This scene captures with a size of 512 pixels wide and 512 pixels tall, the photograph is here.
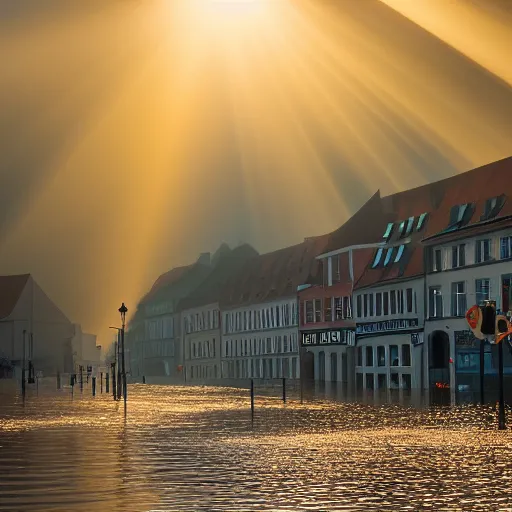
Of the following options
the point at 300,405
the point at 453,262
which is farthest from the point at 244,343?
the point at 300,405

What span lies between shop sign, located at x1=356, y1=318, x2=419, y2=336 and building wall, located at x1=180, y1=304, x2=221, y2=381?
56.2 meters

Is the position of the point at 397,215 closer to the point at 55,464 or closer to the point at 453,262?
the point at 453,262

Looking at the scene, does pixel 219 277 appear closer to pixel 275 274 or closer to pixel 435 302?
pixel 275 274

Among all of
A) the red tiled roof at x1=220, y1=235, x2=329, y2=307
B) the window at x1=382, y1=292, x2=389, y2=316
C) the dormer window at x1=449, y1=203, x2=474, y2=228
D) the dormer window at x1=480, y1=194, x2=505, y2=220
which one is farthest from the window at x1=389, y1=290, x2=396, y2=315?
the red tiled roof at x1=220, y1=235, x2=329, y2=307

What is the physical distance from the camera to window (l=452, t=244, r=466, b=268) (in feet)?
274

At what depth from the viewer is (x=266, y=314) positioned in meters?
139

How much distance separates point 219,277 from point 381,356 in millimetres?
81539

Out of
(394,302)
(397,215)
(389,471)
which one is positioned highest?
(397,215)

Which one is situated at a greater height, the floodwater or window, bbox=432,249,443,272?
window, bbox=432,249,443,272

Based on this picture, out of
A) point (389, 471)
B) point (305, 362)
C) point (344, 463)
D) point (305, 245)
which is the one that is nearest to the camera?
point (389, 471)

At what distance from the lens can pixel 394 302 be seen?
95.8 m

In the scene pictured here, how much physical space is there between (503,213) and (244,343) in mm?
68856

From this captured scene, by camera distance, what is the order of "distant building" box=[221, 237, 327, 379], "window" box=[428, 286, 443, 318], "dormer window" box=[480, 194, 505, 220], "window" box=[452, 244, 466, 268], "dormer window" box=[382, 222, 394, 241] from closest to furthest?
"dormer window" box=[480, 194, 505, 220] → "window" box=[452, 244, 466, 268] → "window" box=[428, 286, 443, 318] → "dormer window" box=[382, 222, 394, 241] → "distant building" box=[221, 237, 327, 379]

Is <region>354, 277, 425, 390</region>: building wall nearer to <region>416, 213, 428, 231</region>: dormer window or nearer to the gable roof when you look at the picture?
<region>416, 213, 428, 231</region>: dormer window
